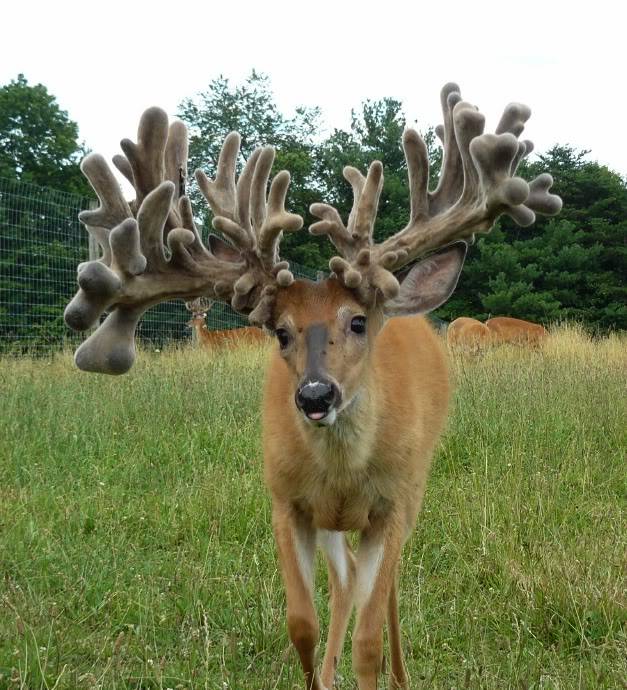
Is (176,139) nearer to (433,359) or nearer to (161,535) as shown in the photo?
(433,359)

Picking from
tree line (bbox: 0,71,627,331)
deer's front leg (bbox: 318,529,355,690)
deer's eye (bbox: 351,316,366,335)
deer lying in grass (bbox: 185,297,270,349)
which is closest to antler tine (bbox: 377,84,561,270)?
deer's eye (bbox: 351,316,366,335)

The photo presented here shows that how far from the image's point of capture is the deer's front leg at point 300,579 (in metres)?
2.91

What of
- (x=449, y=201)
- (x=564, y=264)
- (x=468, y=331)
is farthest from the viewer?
(x=564, y=264)

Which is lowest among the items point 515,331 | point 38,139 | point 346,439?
point 515,331

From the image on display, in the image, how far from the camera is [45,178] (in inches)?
1262

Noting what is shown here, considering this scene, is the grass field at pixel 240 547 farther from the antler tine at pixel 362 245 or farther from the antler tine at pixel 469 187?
the antler tine at pixel 469 187

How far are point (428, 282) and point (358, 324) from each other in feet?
1.11

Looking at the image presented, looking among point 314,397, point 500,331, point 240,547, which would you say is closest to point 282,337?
point 314,397

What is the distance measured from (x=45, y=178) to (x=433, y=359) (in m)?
30.1

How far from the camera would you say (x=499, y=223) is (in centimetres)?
3531

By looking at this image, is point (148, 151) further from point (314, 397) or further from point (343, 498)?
point (343, 498)

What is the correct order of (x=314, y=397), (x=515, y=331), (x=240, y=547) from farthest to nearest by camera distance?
(x=515, y=331) → (x=240, y=547) → (x=314, y=397)

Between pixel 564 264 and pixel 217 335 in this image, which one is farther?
pixel 564 264

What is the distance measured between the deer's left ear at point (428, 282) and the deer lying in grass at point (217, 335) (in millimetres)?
11071
